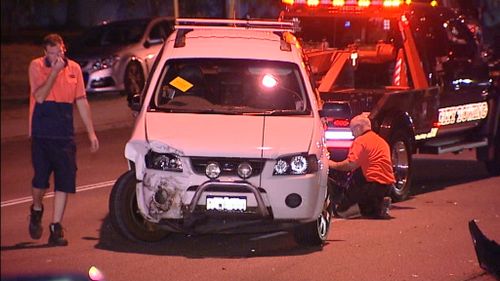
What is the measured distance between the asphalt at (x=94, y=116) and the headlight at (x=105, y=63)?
1.94 ft

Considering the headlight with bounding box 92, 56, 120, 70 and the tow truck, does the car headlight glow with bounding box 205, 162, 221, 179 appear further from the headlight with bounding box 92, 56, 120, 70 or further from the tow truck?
the headlight with bounding box 92, 56, 120, 70

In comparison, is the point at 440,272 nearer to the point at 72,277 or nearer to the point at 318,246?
the point at 318,246

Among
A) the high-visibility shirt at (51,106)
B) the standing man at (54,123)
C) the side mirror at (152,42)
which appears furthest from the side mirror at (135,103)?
the side mirror at (152,42)

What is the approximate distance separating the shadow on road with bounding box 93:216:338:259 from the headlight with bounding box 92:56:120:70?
489 inches

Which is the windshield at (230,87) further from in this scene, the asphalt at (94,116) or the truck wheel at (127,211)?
the asphalt at (94,116)

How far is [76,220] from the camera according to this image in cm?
1123

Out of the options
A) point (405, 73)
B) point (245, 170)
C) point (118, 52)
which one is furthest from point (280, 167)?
point (118, 52)

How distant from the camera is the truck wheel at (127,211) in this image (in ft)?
31.3

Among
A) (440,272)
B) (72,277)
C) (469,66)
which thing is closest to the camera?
(72,277)

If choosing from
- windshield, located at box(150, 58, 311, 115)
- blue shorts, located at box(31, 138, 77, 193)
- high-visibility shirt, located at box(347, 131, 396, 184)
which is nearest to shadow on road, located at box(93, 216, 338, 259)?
blue shorts, located at box(31, 138, 77, 193)

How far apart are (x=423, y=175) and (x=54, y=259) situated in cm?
666

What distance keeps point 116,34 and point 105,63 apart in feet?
4.75

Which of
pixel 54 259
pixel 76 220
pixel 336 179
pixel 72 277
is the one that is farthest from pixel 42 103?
pixel 72 277

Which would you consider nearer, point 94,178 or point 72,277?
point 72,277
